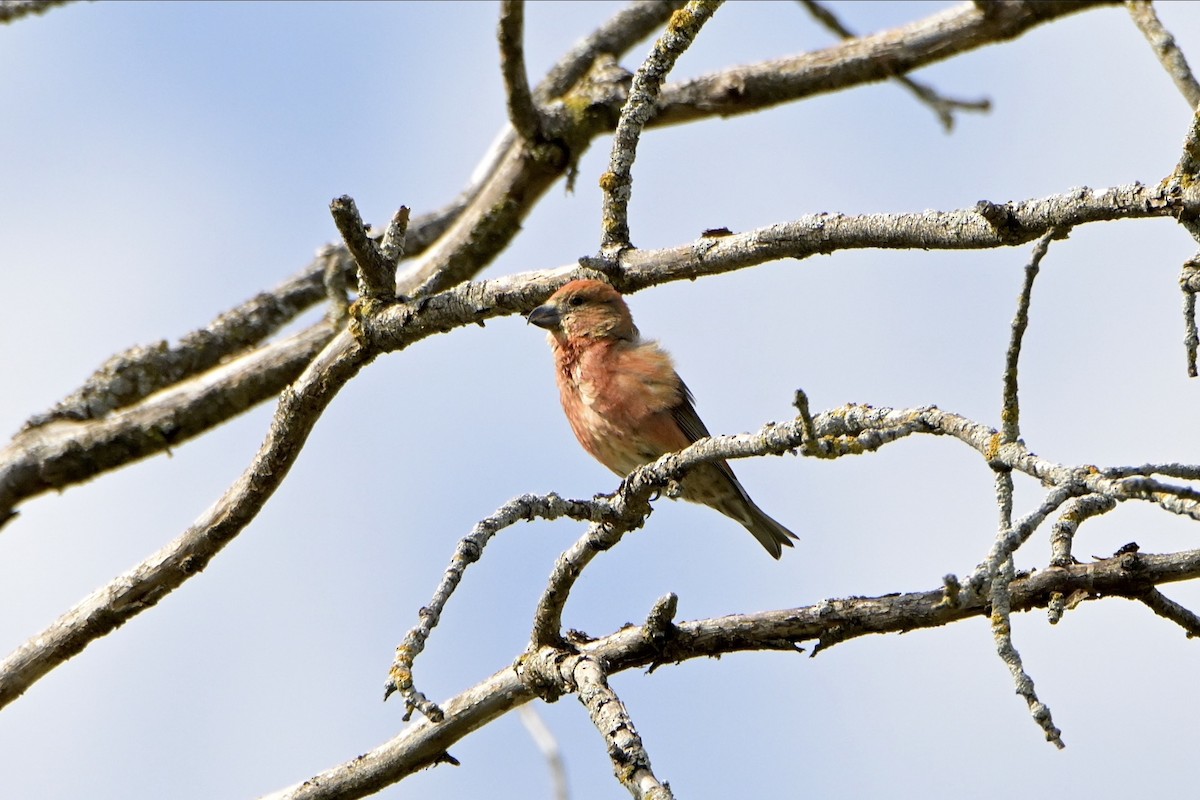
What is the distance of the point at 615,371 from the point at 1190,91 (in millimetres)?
2817

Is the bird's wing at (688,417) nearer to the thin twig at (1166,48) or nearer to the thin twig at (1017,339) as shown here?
the thin twig at (1166,48)

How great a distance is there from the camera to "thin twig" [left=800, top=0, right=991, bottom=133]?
7.85 m

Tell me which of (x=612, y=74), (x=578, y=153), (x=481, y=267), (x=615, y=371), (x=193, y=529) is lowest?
(x=193, y=529)

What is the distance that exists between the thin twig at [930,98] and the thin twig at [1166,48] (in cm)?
177

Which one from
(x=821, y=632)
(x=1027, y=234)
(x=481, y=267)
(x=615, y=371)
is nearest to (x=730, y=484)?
(x=615, y=371)

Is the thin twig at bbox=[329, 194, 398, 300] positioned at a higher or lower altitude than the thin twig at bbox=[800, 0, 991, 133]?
lower

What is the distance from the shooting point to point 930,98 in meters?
7.93

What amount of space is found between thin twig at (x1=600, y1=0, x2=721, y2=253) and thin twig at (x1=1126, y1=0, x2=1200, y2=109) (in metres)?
2.05

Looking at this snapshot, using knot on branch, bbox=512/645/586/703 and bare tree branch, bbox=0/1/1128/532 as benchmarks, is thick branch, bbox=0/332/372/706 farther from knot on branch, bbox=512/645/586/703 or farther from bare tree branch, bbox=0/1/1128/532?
bare tree branch, bbox=0/1/1128/532

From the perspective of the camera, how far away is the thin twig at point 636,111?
4828mm

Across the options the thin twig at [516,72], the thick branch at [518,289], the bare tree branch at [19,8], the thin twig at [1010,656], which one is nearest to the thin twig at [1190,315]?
the thick branch at [518,289]

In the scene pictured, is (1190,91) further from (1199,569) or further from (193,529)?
(193,529)

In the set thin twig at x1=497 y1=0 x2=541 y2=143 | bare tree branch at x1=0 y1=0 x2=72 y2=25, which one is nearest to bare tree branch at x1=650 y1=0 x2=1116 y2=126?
thin twig at x1=497 y1=0 x2=541 y2=143

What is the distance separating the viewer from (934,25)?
7.49m
